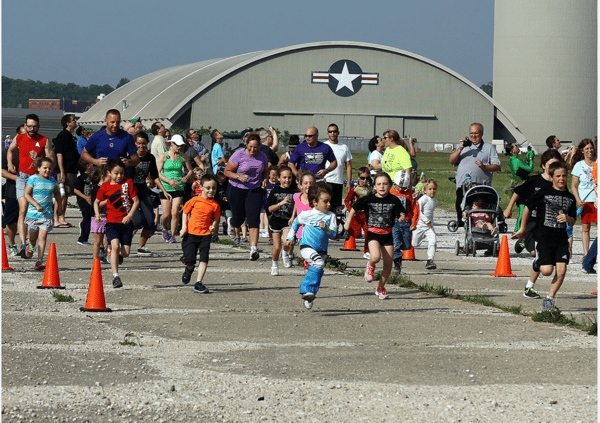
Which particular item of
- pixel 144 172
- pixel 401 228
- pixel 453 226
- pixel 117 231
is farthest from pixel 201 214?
pixel 453 226

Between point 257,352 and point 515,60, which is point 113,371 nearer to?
point 257,352

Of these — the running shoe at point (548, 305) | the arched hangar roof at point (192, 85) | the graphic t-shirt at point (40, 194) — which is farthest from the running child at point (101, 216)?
the arched hangar roof at point (192, 85)

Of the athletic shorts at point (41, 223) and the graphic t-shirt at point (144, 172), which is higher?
the graphic t-shirt at point (144, 172)

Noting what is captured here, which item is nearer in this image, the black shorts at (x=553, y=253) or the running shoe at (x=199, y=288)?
the black shorts at (x=553, y=253)

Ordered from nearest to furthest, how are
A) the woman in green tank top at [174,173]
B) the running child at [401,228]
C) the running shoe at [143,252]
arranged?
the running child at [401,228] < the running shoe at [143,252] < the woman in green tank top at [174,173]

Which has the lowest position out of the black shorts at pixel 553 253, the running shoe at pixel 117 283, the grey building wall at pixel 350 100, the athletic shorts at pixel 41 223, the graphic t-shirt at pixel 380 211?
the running shoe at pixel 117 283

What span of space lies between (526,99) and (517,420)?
8391 cm

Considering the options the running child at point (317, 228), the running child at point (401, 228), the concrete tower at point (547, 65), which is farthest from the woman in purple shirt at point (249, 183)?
the concrete tower at point (547, 65)

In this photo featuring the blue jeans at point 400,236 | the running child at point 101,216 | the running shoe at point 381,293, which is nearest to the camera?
the running shoe at point 381,293

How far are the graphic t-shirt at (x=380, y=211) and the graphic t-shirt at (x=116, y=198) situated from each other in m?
2.68

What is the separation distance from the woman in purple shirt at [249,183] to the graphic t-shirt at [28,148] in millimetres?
2640

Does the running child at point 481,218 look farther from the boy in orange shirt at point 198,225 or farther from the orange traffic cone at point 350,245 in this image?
the boy in orange shirt at point 198,225

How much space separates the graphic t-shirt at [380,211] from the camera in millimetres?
9859

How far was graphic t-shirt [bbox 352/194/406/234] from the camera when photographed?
388 inches
